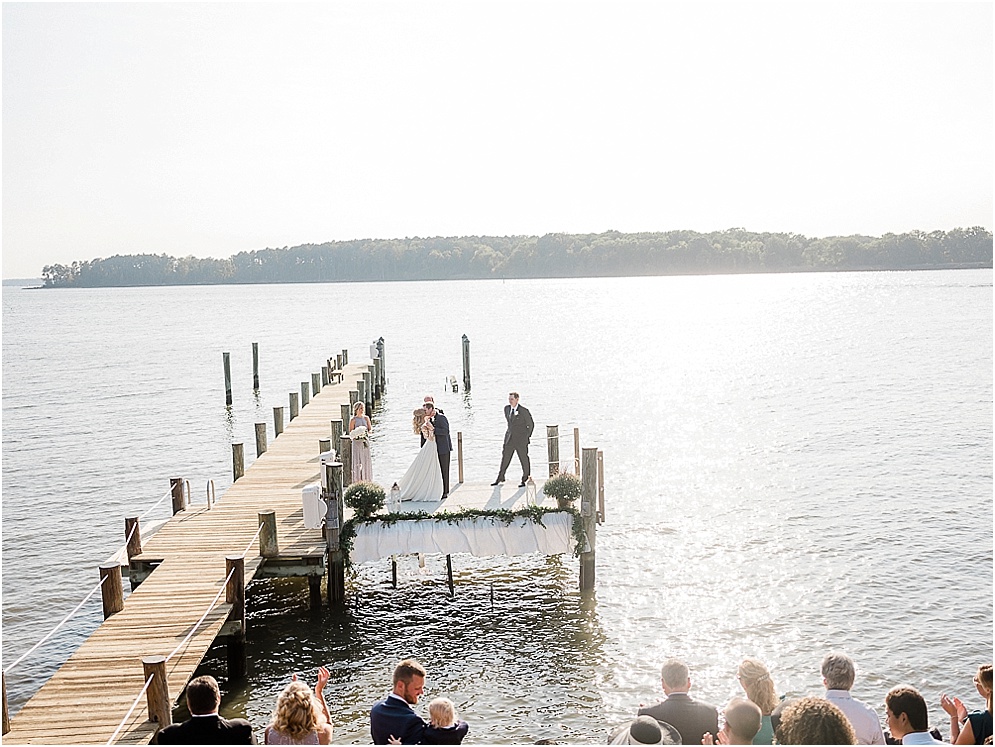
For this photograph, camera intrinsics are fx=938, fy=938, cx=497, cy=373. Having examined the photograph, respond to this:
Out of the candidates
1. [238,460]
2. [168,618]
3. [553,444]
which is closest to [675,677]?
[168,618]

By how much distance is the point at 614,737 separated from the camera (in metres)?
6.30

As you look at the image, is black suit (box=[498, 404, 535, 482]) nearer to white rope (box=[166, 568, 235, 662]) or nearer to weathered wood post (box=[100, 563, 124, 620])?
white rope (box=[166, 568, 235, 662])

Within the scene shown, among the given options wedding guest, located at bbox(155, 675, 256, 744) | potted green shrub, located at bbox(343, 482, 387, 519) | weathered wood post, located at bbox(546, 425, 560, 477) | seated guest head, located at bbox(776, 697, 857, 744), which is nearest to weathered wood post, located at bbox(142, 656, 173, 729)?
wedding guest, located at bbox(155, 675, 256, 744)

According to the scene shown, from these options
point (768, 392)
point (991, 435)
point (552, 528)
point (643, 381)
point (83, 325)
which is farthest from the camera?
point (83, 325)

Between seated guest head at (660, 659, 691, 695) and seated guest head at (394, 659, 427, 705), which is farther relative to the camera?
seated guest head at (394, 659, 427, 705)

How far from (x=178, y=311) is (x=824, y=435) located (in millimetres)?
118447

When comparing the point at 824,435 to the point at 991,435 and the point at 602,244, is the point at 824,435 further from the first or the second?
the point at 602,244

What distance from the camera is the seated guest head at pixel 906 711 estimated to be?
5.99 meters

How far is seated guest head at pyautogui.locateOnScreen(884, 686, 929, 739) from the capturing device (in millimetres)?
5992

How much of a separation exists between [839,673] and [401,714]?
3151mm

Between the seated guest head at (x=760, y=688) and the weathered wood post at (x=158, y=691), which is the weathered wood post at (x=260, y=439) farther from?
the seated guest head at (x=760, y=688)

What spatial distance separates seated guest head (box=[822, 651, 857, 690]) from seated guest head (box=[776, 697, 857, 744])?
122cm

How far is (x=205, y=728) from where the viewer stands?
625cm

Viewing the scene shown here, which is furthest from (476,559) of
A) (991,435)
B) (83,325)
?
(83,325)
